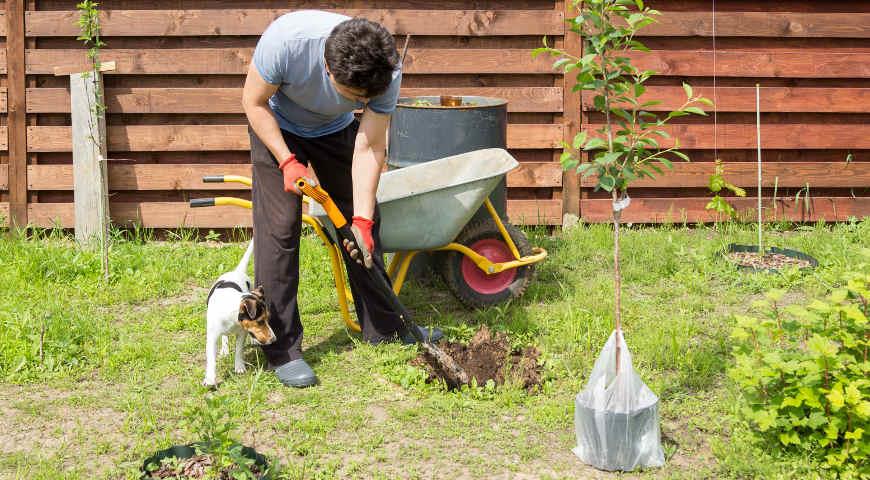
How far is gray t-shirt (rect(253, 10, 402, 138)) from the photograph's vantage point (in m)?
3.50

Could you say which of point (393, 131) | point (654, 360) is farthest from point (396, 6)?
point (654, 360)

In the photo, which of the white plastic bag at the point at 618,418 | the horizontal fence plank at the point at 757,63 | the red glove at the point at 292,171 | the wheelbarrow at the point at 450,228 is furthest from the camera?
the horizontal fence plank at the point at 757,63

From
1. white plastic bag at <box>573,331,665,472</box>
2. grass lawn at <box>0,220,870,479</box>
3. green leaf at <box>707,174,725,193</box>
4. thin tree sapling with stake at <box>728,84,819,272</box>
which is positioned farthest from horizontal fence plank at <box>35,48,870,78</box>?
white plastic bag at <box>573,331,665,472</box>

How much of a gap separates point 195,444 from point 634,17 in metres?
1.93

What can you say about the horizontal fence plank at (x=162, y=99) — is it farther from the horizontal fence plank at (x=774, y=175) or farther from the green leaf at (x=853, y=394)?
the green leaf at (x=853, y=394)

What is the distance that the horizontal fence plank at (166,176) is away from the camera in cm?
596

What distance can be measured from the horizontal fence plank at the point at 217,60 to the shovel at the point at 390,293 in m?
2.21

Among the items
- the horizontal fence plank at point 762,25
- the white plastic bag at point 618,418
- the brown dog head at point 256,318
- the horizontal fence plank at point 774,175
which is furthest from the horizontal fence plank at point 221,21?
the white plastic bag at point 618,418

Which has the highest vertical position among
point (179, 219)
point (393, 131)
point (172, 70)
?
point (172, 70)

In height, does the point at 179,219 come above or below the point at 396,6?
below

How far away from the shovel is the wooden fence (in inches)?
89.4

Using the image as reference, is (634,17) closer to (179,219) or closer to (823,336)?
(823,336)

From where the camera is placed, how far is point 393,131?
4.96m

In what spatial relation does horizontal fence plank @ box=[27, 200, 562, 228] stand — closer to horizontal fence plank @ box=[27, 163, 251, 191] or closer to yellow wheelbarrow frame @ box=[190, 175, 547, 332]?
horizontal fence plank @ box=[27, 163, 251, 191]
